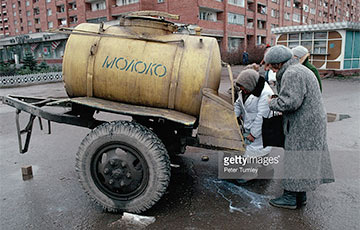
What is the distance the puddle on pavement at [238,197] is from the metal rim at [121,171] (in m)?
1.13

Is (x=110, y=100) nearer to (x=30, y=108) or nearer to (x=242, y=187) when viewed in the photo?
(x=30, y=108)

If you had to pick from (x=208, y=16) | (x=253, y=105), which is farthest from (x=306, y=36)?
(x=208, y=16)

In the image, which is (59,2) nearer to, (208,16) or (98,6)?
(98,6)

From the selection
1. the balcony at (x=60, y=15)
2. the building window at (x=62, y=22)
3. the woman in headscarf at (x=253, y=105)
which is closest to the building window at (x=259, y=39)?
the balcony at (x=60, y=15)

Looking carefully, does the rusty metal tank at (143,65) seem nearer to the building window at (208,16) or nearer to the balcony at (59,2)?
the building window at (208,16)

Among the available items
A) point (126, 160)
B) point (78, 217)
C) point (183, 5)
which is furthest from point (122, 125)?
point (183, 5)

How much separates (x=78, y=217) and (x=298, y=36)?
2026 centimetres

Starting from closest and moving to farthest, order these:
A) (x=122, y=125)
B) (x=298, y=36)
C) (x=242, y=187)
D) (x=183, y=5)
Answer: (x=122, y=125)
(x=242, y=187)
(x=298, y=36)
(x=183, y=5)

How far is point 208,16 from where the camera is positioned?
131 feet

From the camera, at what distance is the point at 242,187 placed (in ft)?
13.2

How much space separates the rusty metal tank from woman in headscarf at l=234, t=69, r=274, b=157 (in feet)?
1.56

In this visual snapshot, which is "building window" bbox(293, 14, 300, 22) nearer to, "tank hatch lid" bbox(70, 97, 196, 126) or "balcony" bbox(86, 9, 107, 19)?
"balcony" bbox(86, 9, 107, 19)

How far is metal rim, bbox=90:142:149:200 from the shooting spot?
3203 mm

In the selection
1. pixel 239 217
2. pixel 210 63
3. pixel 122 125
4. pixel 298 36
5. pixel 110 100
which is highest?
pixel 298 36
